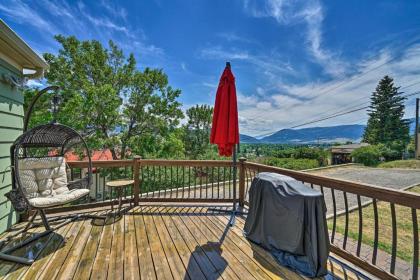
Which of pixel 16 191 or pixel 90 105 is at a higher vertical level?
pixel 90 105

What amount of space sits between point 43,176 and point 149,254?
196cm

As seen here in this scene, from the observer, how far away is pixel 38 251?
7.54 feet

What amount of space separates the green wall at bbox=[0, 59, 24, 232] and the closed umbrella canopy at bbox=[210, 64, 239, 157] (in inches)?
113

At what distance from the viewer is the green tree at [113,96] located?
866 centimetres

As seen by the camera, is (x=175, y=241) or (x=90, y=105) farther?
(x=90, y=105)

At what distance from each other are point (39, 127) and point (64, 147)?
83cm

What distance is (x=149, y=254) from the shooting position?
2.27 metres

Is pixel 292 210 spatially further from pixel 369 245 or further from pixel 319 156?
pixel 319 156

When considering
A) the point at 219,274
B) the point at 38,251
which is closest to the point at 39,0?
the point at 38,251

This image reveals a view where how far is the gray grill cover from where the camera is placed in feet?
6.35

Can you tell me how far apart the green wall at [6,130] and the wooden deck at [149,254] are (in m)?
0.27

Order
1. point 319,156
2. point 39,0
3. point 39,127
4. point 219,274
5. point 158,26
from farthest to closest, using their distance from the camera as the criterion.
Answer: point 319,156
point 158,26
point 39,0
point 39,127
point 219,274

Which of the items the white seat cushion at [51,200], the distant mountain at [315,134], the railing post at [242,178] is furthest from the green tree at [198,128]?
the distant mountain at [315,134]

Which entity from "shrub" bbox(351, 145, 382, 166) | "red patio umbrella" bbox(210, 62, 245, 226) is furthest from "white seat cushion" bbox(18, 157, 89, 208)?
"shrub" bbox(351, 145, 382, 166)
